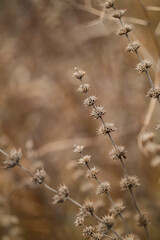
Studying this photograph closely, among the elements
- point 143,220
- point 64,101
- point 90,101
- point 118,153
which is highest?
point 64,101

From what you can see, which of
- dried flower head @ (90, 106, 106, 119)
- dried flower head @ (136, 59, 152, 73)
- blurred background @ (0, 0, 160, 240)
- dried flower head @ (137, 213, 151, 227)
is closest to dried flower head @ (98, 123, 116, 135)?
dried flower head @ (90, 106, 106, 119)

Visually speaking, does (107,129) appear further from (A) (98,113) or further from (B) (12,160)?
(B) (12,160)

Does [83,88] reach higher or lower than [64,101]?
lower

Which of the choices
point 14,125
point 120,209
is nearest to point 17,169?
point 14,125

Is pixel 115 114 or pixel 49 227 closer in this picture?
pixel 49 227

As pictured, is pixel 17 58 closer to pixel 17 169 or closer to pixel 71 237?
pixel 17 169

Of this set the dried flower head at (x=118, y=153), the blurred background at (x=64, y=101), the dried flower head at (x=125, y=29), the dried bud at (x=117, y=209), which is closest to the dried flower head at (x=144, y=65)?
the dried flower head at (x=125, y=29)

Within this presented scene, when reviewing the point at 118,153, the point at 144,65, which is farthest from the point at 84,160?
the point at 144,65

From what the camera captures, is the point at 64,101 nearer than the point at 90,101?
No

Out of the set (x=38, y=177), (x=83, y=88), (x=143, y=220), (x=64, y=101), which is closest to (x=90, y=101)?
(x=83, y=88)
